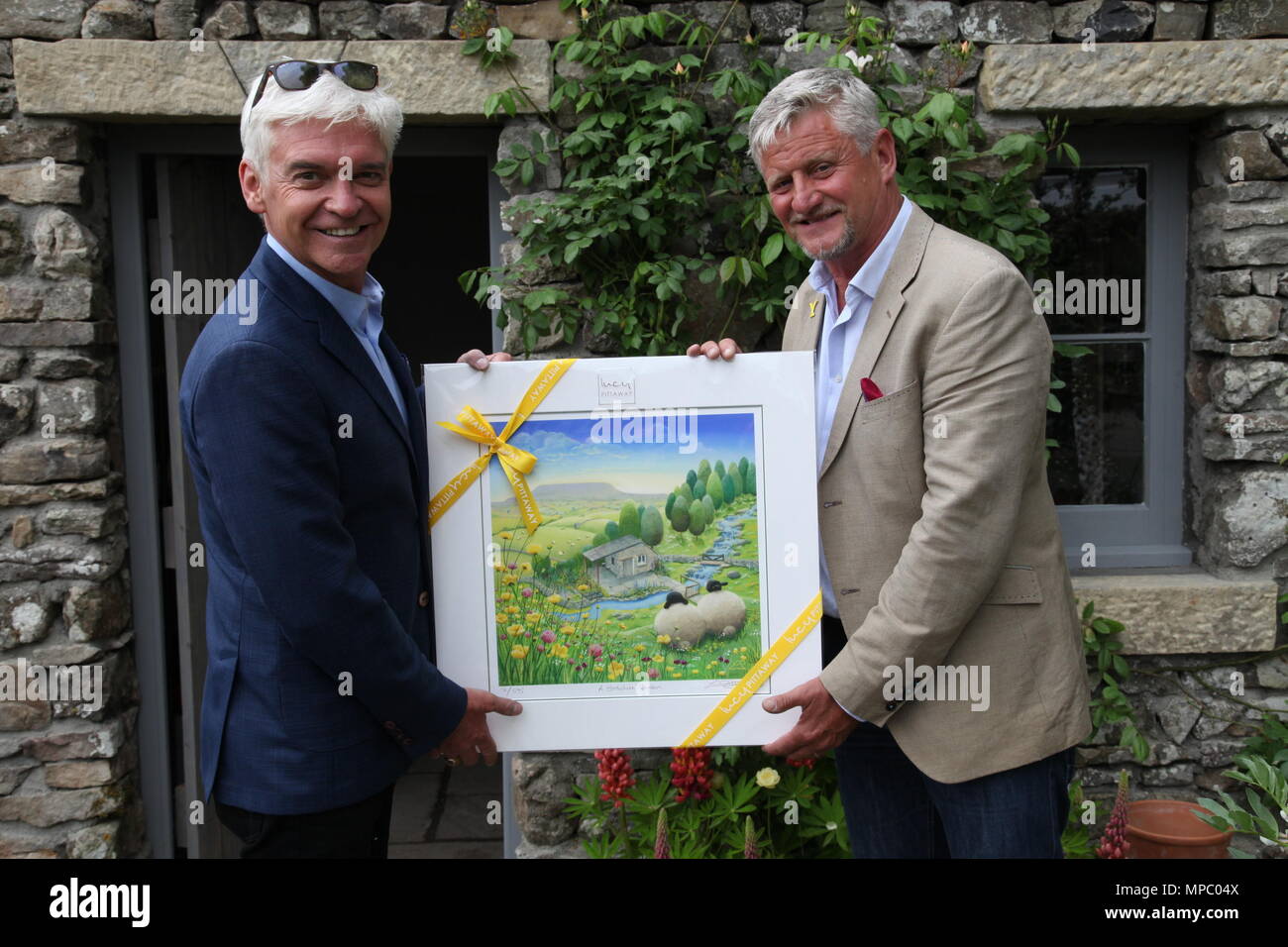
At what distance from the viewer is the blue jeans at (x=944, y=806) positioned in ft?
6.68

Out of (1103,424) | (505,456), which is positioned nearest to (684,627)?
(505,456)

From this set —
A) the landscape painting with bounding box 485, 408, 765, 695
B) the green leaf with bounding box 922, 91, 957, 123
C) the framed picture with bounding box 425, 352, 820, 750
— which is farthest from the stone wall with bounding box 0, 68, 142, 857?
the green leaf with bounding box 922, 91, 957, 123

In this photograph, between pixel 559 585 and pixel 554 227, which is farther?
pixel 554 227

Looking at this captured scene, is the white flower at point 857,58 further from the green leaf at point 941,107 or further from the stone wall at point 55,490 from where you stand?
the stone wall at point 55,490

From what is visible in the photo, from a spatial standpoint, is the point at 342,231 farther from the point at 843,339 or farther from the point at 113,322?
the point at 113,322

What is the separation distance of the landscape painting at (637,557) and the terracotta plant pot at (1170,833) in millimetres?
1903

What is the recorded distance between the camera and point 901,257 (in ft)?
6.82

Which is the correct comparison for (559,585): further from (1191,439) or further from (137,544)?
(1191,439)

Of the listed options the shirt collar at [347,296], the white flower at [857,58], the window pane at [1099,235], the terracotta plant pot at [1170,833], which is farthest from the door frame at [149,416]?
the terracotta plant pot at [1170,833]

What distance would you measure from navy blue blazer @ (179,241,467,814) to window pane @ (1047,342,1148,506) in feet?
8.33

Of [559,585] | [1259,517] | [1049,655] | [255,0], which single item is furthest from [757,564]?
[255,0]

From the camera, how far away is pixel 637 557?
6.81 ft

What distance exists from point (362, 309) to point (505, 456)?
1.24 feet

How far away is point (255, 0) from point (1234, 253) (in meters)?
3.14
